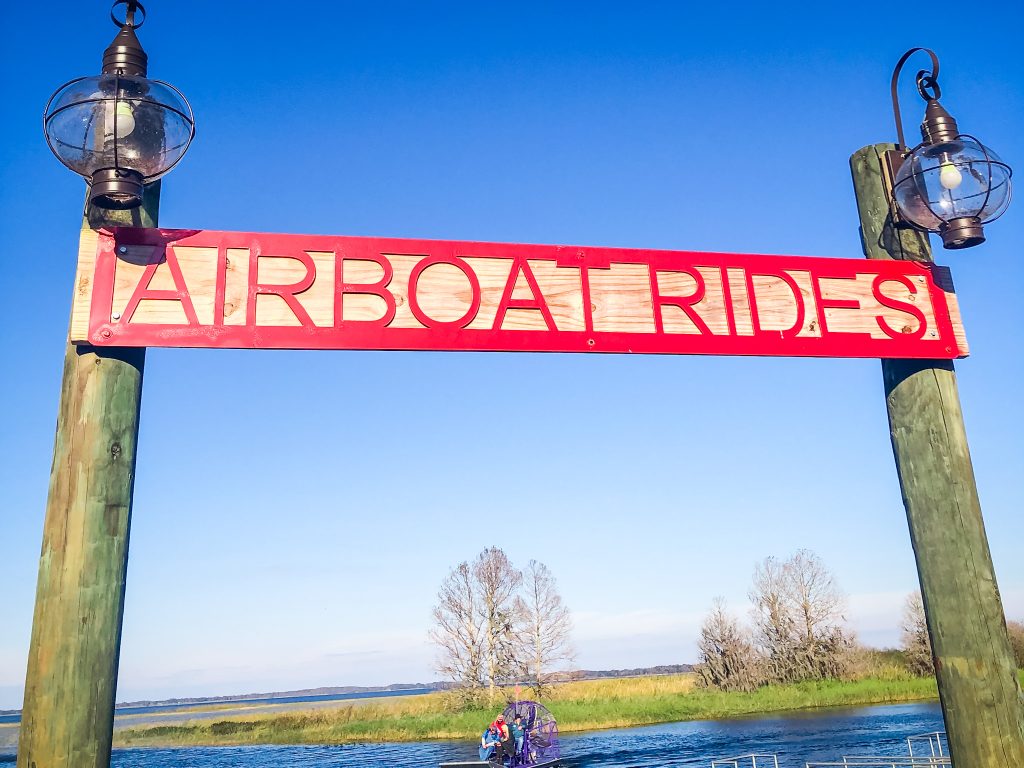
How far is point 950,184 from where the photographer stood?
3.31 metres

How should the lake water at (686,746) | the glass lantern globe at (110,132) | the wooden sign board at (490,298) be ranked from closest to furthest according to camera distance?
the glass lantern globe at (110,132)
the wooden sign board at (490,298)
the lake water at (686,746)

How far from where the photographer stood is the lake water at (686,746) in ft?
87.3

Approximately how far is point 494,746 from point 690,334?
18.8 meters

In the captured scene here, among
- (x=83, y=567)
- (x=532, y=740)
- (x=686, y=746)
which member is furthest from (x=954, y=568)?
(x=686, y=746)

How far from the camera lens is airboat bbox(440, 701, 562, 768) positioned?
20203 millimetres

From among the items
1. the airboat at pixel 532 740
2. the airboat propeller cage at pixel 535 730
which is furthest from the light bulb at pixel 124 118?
the airboat propeller cage at pixel 535 730

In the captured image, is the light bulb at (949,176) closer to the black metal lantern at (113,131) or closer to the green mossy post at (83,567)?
the black metal lantern at (113,131)

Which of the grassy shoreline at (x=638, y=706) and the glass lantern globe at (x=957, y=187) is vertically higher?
the glass lantern globe at (x=957, y=187)

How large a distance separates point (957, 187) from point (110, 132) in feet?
11.4

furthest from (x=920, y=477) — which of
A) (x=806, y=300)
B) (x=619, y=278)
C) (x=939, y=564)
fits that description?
(x=619, y=278)

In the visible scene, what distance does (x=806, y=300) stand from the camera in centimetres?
344

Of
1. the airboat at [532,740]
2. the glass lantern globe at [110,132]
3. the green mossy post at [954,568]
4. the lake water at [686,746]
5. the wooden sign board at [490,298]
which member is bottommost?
the lake water at [686,746]

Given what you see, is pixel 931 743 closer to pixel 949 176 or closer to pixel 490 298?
pixel 949 176

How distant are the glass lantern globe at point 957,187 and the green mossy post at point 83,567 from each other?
339cm
